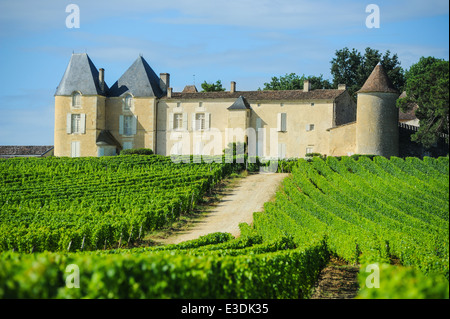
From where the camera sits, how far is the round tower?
1334 inches

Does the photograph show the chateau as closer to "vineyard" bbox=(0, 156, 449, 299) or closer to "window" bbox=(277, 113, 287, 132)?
"window" bbox=(277, 113, 287, 132)

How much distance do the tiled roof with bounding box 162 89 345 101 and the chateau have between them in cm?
7

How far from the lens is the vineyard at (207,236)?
6.47 metres

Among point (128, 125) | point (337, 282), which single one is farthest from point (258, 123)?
point (337, 282)

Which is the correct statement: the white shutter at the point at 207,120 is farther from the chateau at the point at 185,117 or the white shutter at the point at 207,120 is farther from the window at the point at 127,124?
the window at the point at 127,124

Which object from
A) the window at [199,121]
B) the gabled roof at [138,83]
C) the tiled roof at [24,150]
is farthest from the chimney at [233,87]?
the tiled roof at [24,150]

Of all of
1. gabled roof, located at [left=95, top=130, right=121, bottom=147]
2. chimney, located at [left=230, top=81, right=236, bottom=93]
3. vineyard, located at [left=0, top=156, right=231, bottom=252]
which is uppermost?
chimney, located at [left=230, top=81, right=236, bottom=93]

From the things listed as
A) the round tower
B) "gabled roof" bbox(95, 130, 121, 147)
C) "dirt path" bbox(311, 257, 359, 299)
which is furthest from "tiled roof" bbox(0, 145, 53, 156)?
"dirt path" bbox(311, 257, 359, 299)

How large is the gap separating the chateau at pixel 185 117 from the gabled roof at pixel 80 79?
0.26 ft

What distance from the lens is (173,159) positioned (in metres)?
36.5

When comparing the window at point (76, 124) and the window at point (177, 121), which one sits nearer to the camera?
the window at point (177, 121)

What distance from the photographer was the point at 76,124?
138 ft

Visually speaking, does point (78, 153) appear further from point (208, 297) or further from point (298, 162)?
point (208, 297)
